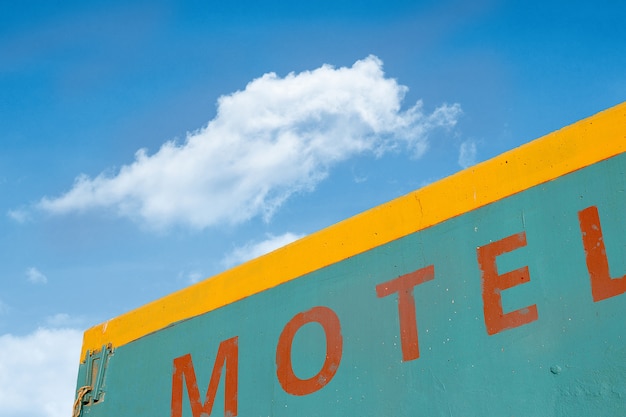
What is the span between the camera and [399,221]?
5.55 metres

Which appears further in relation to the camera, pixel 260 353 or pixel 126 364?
pixel 126 364

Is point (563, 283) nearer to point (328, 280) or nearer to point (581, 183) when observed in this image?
point (581, 183)

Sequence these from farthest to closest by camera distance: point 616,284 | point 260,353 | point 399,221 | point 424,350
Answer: point 260,353 → point 399,221 → point 424,350 → point 616,284

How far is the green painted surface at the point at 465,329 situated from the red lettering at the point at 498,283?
0.11 feet

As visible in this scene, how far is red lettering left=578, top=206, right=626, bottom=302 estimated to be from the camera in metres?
4.32

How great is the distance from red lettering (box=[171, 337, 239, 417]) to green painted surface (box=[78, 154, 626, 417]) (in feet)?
0.20

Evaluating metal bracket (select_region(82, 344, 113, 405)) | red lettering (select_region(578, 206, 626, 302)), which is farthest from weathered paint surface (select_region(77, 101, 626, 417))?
metal bracket (select_region(82, 344, 113, 405))

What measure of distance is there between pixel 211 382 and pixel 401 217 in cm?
208

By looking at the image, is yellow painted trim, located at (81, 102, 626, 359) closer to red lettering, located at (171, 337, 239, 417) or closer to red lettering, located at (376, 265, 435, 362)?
red lettering, located at (376, 265, 435, 362)

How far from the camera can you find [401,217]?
5.56 m

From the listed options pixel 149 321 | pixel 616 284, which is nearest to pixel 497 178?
pixel 616 284

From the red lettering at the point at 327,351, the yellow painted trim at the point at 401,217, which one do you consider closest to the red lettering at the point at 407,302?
the yellow painted trim at the point at 401,217

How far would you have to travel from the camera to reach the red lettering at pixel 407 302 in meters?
5.12

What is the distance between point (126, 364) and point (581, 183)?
4.38 m
